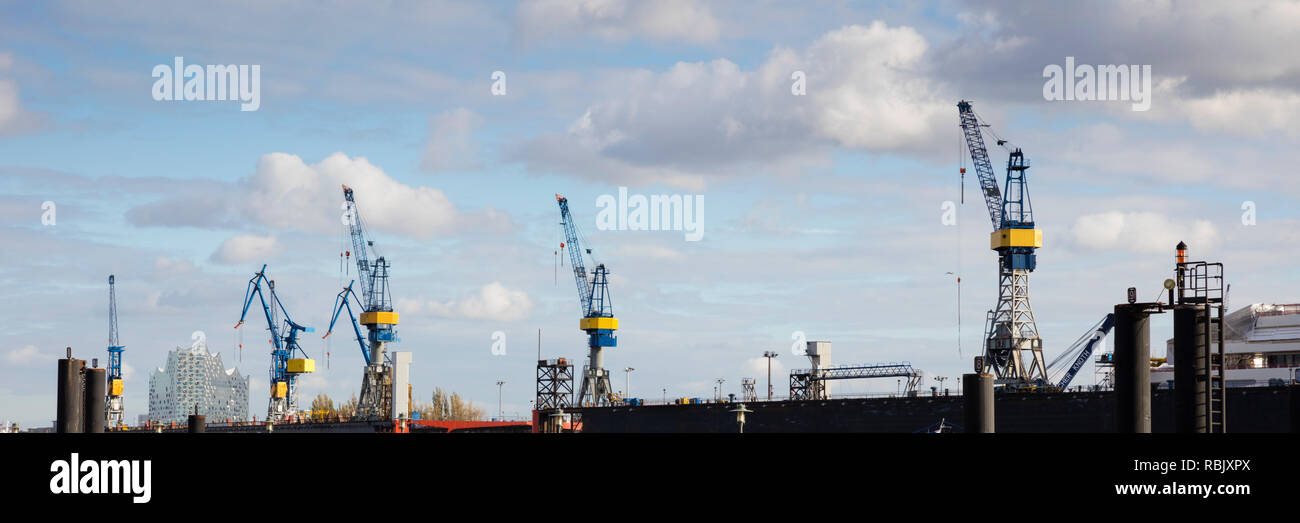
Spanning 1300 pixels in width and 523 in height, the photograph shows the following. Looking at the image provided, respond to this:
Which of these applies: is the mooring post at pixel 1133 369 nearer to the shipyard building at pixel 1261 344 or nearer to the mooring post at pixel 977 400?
the mooring post at pixel 977 400

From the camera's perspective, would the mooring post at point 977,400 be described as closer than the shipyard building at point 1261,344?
Yes

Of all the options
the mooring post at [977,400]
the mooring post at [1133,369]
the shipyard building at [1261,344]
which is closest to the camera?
the mooring post at [1133,369]

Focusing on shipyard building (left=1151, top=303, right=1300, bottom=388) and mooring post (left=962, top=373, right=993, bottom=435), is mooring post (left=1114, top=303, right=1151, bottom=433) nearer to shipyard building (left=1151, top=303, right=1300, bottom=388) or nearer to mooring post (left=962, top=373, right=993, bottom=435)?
mooring post (left=962, top=373, right=993, bottom=435)

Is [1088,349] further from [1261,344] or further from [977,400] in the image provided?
[977,400]

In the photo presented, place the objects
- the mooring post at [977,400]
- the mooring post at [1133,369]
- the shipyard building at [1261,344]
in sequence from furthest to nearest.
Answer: the shipyard building at [1261,344] → the mooring post at [977,400] → the mooring post at [1133,369]

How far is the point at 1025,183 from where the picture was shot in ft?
484

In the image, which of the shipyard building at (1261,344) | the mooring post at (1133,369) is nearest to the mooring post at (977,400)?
the mooring post at (1133,369)

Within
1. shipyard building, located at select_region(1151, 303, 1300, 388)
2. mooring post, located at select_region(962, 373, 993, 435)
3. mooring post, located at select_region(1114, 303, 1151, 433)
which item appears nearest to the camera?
mooring post, located at select_region(1114, 303, 1151, 433)

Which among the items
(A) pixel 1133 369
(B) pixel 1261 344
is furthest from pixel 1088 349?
(A) pixel 1133 369

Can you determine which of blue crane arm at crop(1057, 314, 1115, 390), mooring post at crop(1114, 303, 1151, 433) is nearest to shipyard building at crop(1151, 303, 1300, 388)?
blue crane arm at crop(1057, 314, 1115, 390)

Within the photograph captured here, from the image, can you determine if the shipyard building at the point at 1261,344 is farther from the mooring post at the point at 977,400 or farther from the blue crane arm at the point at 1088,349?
the mooring post at the point at 977,400
